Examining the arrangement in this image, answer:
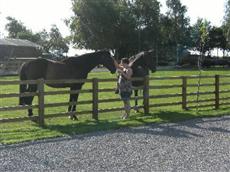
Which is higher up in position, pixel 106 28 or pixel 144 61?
pixel 106 28

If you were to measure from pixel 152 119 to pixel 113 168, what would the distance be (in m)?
6.74

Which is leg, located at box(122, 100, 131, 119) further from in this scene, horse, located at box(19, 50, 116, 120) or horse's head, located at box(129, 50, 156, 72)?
horse's head, located at box(129, 50, 156, 72)

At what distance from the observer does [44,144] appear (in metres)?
11.0

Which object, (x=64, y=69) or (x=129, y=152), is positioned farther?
(x=64, y=69)

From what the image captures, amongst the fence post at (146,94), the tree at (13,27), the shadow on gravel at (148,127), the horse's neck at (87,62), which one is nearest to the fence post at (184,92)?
the fence post at (146,94)

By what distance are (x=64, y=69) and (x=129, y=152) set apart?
20.7ft

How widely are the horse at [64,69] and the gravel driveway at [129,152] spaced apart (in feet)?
10.7

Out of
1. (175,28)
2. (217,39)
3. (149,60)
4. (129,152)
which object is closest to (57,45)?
(175,28)

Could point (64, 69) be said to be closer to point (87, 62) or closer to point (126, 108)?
point (87, 62)

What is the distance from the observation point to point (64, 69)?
15883mm

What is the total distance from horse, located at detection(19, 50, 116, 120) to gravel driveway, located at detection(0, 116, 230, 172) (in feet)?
10.7

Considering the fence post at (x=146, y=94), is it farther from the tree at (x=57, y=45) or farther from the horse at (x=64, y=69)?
the tree at (x=57, y=45)

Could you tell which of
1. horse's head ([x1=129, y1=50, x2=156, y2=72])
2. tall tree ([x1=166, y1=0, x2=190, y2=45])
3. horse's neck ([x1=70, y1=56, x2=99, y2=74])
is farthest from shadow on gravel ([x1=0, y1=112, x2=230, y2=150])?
tall tree ([x1=166, y1=0, x2=190, y2=45])

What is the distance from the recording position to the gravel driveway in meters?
8.91
